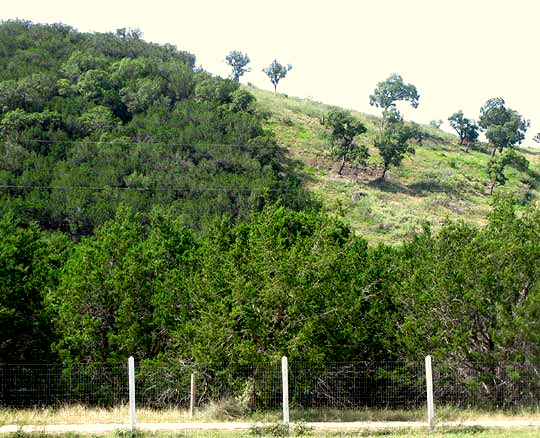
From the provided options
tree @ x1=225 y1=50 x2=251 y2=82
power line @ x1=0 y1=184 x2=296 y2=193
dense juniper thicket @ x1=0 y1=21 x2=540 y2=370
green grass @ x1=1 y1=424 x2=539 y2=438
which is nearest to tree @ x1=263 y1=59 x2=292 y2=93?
tree @ x1=225 y1=50 x2=251 y2=82

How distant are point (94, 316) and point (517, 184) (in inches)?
2245

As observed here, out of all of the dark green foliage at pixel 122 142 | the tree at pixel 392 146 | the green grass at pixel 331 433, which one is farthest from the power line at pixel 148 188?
the green grass at pixel 331 433

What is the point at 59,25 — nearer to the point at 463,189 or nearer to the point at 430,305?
the point at 463,189

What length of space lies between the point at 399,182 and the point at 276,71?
1657 inches

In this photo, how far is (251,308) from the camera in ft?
67.9

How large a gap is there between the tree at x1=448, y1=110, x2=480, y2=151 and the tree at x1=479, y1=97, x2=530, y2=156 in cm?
115

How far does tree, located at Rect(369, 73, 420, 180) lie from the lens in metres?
71.4

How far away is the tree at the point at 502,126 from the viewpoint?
84.4 metres

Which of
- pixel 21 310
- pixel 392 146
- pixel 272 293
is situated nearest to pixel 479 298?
pixel 272 293

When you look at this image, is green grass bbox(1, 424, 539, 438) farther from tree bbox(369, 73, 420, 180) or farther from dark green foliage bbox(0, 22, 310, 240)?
tree bbox(369, 73, 420, 180)

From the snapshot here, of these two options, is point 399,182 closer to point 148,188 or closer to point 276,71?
point 148,188

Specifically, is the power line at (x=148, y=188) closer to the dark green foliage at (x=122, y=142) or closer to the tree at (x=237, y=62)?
the dark green foliage at (x=122, y=142)

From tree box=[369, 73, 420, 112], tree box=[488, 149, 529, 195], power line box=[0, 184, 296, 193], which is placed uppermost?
tree box=[369, 73, 420, 112]

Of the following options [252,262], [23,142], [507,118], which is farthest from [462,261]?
[507,118]
